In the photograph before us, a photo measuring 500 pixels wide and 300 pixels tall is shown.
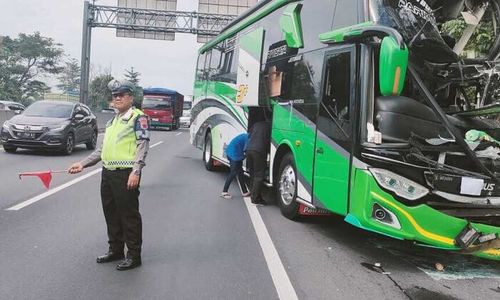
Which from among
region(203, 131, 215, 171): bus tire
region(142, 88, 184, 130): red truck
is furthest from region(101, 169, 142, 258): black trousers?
region(142, 88, 184, 130): red truck

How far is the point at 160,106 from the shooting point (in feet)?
122

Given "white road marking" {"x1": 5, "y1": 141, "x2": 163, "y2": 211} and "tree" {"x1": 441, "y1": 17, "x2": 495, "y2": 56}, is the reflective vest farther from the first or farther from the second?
"tree" {"x1": 441, "y1": 17, "x2": 495, "y2": 56}

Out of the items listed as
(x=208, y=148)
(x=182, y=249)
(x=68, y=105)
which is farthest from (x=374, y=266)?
(x=68, y=105)

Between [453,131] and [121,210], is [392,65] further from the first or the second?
[121,210]

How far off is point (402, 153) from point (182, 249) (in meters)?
2.66

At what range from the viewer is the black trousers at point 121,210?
5.13m

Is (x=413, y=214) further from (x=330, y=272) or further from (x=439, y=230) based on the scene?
(x=330, y=272)

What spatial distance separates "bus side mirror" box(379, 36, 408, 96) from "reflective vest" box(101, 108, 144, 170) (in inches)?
95.6

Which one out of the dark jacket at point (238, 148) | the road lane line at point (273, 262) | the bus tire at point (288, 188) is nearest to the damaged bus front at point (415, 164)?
the road lane line at point (273, 262)

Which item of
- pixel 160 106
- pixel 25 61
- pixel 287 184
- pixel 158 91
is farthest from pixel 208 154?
pixel 25 61

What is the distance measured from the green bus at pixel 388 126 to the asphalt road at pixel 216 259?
47 cm

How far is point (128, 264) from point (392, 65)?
3.19 m

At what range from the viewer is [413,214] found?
5238 mm

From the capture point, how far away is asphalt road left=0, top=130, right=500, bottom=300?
473cm
